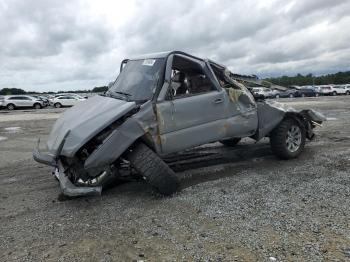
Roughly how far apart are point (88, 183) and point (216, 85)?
104 inches

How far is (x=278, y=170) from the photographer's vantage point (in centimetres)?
670

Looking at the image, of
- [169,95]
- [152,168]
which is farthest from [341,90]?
[152,168]

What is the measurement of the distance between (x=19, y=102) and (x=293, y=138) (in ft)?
128

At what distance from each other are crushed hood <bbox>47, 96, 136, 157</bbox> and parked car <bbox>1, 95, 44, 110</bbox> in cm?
3834

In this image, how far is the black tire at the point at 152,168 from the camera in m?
A: 5.31

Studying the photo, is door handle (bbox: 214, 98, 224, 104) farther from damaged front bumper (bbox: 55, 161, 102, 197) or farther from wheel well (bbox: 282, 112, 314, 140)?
damaged front bumper (bbox: 55, 161, 102, 197)

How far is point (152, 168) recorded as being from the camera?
531 cm

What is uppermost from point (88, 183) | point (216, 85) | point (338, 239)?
point (216, 85)

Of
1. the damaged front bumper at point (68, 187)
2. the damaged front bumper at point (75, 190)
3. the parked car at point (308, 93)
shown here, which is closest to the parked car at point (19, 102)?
the parked car at point (308, 93)

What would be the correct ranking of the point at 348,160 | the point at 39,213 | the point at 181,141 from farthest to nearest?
the point at 348,160, the point at 181,141, the point at 39,213

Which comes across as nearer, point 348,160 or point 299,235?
point 299,235

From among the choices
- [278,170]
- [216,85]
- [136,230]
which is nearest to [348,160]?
[278,170]

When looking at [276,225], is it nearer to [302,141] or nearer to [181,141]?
[181,141]

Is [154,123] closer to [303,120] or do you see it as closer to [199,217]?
[199,217]
